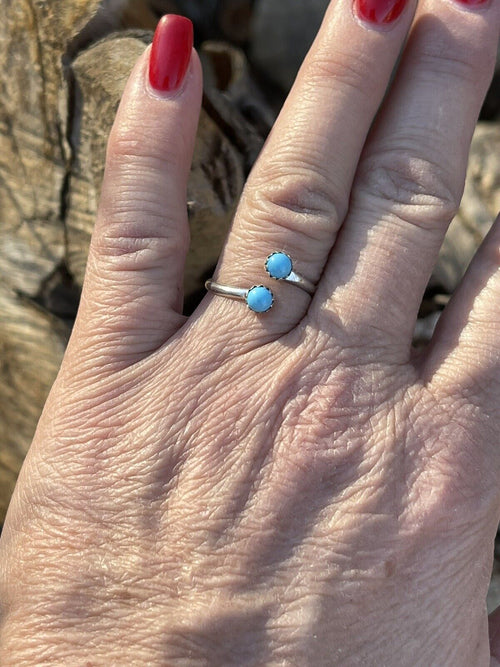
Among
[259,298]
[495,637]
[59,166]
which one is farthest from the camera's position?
[59,166]

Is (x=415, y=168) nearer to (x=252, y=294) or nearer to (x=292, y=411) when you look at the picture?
(x=252, y=294)

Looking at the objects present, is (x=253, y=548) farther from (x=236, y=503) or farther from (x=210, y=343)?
(x=210, y=343)

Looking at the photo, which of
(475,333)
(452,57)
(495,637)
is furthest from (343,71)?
(495,637)

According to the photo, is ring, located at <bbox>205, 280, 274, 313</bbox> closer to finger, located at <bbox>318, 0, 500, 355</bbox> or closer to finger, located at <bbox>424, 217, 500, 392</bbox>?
finger, located at <bbox>318, 0, 500, 355</bbox>

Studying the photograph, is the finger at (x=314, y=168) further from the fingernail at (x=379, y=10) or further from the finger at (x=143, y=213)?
the finger at (x=143, y=213)

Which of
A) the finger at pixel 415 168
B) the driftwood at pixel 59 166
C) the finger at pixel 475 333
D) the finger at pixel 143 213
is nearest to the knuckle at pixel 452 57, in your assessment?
the finger at pixel 415 168

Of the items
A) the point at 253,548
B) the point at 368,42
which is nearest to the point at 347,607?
the point at 253,548
